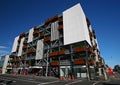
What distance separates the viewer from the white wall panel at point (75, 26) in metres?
32.4

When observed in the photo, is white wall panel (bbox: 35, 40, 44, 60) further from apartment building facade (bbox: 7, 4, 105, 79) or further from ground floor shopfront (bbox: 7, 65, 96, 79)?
ground floor shopfront (bbox: 7, 65, 96, 79)

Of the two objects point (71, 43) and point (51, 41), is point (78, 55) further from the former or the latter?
point (51, 41)

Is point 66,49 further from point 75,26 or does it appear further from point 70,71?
point 75,26

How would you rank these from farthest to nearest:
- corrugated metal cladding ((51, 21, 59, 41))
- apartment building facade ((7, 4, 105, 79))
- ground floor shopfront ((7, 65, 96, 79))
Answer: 1. corrugated metal cladding ((51, 21, 59, 41))
2. apartment building facade ((7, 4, 105, 79))
3. ground floor shopfront ((7, 65, 96, 79))

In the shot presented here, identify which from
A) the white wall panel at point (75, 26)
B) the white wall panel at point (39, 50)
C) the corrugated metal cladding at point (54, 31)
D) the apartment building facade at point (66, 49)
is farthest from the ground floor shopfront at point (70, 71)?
the corrugated metal cladding at point (54, 31)

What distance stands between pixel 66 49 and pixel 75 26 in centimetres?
843

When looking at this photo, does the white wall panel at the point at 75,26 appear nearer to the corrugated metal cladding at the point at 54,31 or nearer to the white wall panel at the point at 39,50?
the corrugated metal cladding at the point at 54,31

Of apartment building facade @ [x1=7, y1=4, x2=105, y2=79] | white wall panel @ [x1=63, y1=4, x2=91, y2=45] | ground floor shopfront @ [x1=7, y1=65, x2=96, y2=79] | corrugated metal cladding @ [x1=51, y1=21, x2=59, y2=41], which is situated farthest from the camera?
corrugated metal cladding @ [x1=51, y1=21, x2=59, y2=41]

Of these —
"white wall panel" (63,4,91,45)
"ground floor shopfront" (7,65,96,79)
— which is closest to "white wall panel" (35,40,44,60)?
"ground floor shopfront" (7,65,96,79)

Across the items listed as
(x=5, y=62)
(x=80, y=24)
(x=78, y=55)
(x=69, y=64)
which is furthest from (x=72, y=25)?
(x=5, y=62)

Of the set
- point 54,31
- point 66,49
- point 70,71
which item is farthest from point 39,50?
point 70,71

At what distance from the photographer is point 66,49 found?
1443 inches

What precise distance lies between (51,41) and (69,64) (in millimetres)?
12796

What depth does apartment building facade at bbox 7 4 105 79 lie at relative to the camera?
104 feet
